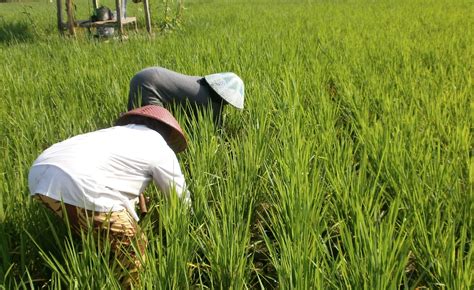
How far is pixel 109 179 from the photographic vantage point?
135 centimetres

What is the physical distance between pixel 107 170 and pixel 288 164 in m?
0.65

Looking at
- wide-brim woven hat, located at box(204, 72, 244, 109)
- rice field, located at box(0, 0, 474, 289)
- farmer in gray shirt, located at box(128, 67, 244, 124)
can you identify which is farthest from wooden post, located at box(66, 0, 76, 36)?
wide-brim woven hat, located at box(204, 72, 244, 109)

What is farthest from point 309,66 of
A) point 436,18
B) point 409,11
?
point 409,11

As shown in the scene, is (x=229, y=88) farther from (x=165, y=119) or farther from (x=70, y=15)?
(x=70, y=15)

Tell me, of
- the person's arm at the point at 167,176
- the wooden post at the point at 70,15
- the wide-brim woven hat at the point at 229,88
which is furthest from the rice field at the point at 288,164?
the wooden post at the point at 70,15

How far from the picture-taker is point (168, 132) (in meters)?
1.63

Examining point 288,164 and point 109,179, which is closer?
point 109,179

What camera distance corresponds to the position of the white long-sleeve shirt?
4.17 feet

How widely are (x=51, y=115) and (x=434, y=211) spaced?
1992mm

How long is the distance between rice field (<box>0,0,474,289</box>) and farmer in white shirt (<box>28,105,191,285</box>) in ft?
0.21

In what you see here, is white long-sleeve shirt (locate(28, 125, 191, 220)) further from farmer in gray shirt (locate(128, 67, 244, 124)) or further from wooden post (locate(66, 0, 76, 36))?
wooden post (locate(66, 0, 76, 36))

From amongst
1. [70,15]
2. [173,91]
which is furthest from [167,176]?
[70,15]

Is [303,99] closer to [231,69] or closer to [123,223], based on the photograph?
[231,69]

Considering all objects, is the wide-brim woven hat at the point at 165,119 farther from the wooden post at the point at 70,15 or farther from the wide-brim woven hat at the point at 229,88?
the wooden post at the point at 70,15
